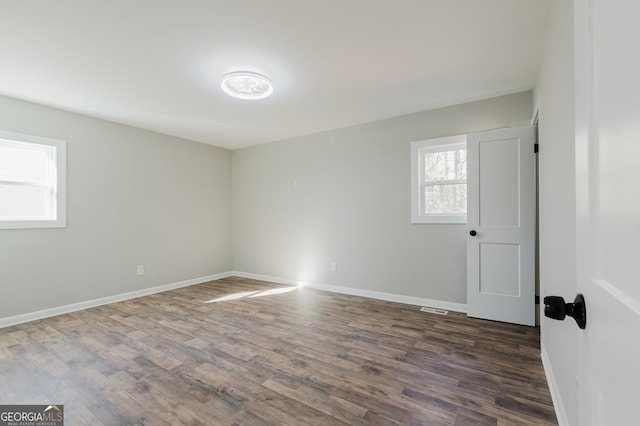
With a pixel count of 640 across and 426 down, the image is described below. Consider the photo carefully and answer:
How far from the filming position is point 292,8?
6.17 ft

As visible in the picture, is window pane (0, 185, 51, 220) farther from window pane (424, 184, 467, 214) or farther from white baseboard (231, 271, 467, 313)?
window pane (424, 184, 467, 214)

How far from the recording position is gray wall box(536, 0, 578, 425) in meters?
1.40

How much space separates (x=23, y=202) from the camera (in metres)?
3.28

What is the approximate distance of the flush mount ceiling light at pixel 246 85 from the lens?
2.66 m

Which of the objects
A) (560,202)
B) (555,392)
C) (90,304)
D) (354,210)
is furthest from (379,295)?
(90,304)

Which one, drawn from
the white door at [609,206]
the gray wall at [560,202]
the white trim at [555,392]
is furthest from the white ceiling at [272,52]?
the white trim at [555,392]

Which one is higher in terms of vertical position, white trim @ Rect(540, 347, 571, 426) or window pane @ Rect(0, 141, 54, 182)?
window pane @ Rect(0, 141, 54, 182)

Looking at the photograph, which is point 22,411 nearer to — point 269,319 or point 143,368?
point 143,368

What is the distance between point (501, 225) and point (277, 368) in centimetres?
265

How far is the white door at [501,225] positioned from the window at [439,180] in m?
0.28

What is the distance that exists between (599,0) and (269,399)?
2.26 meters

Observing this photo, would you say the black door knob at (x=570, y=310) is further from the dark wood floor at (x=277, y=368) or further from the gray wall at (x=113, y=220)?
the gray wall at (x=113, y=220)

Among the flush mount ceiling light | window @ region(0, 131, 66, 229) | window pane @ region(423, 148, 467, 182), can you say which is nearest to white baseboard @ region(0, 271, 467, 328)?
window @ region(0, 131, 66, 229)

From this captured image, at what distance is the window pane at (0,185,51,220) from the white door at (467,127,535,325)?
5.04 metres
